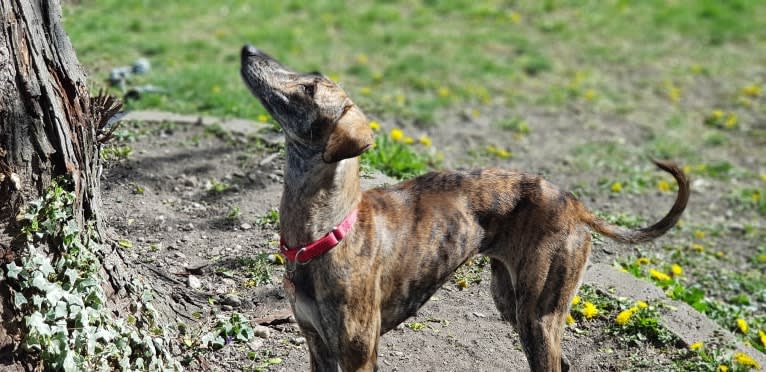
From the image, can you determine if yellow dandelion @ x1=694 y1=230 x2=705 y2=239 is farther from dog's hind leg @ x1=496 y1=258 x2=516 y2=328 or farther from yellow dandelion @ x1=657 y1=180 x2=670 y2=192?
dog's hind leg @ x1=496 y1=258 x2=516 y2=328

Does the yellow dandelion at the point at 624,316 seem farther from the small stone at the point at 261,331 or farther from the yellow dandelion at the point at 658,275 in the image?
the small stone at the point at 261,331

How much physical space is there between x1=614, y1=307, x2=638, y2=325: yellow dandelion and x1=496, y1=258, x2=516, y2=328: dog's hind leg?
910 millimetres

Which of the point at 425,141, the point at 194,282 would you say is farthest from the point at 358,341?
the point at 425,141

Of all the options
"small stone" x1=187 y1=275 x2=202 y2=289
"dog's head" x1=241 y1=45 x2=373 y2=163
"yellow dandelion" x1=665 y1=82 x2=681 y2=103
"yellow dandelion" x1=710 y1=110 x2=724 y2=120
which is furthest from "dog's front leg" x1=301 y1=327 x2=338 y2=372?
"yellow dandelion" x1=665 y1=82 x2=681 y2=103

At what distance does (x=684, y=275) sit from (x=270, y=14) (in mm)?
6289

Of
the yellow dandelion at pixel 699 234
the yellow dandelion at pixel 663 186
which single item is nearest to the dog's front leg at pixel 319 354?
the yellow dandelion at pixel 699 234

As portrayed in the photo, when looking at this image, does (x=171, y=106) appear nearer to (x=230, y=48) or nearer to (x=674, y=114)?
(x=230, y=48)

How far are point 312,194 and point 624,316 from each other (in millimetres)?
2299

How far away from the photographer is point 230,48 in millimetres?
9891

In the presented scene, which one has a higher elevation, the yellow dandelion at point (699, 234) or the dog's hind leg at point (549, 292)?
the dog's hind leg at point (549, 292)

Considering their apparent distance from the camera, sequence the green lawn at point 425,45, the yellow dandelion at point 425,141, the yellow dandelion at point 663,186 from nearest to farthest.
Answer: the yellow dandelion at point 425,141 → the yellow dandelion at point 663,186 → the green lawn at point 425,45

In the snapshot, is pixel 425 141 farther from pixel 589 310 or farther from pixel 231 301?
pixel 231 301

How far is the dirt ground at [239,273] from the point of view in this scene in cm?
474

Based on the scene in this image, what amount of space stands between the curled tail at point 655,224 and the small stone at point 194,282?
2.10 meters
